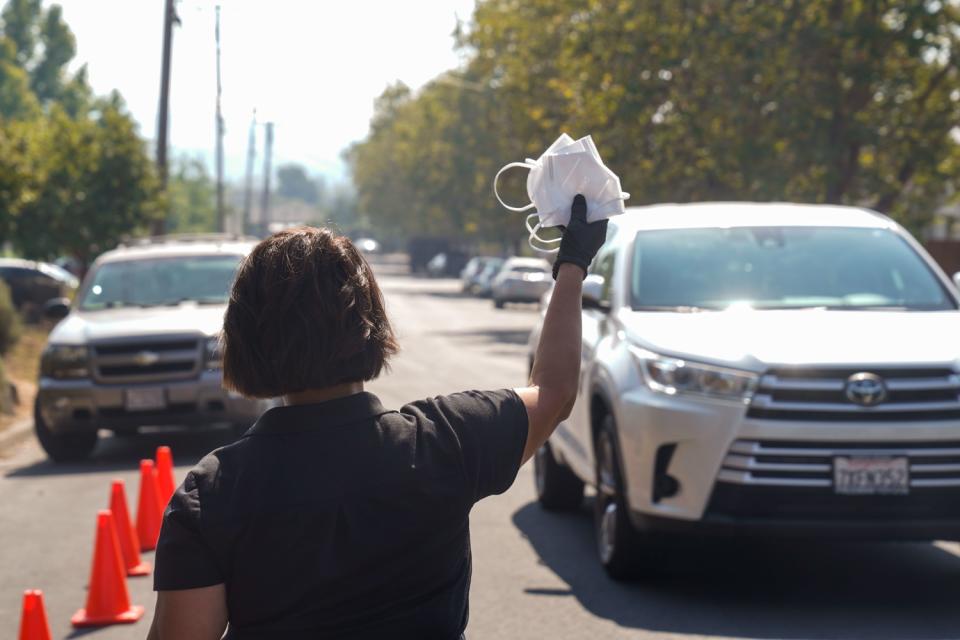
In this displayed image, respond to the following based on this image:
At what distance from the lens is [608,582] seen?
295 inches

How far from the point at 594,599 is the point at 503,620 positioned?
0.55 metres

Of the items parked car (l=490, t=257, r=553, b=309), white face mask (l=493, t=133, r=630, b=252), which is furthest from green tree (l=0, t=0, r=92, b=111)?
white face mask (l=493, t=133, r=630, b=252)

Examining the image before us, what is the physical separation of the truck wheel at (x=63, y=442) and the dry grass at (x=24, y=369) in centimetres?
195

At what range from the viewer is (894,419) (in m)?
6.61

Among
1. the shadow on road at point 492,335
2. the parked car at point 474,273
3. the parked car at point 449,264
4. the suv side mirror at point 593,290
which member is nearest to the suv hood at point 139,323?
the suv side mirror at point 593,290

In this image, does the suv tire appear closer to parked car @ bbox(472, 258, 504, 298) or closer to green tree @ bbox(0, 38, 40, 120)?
parked car @ bbox(472, 258, 504, 298)

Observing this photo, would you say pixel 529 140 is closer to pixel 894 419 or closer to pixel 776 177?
pixel 776 177

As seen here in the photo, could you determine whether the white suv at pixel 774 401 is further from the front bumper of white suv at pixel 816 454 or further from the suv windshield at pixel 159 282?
the suv windshield at pixel 159 282

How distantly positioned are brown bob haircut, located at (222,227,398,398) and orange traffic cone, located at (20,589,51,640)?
3.12 metres

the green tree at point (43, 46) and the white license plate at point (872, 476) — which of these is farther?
the green tree at point (43, 46)

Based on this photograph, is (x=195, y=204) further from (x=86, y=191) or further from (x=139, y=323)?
(x=139, y=323)

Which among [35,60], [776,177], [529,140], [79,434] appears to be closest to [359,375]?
[79,434]

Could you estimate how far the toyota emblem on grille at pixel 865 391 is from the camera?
21.6 ft

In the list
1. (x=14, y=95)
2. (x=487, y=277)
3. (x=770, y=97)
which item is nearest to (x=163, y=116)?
(x=770, y=97)
